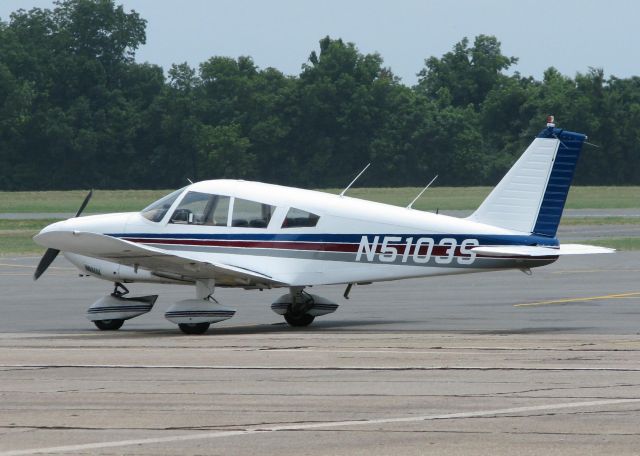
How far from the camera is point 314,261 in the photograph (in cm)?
1873

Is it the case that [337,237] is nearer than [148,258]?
No

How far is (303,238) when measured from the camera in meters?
18.7

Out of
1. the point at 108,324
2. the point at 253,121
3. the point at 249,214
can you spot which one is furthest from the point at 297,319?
the point at 253,121

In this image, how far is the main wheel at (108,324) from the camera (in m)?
19.5

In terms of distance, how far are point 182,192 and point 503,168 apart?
79.0m

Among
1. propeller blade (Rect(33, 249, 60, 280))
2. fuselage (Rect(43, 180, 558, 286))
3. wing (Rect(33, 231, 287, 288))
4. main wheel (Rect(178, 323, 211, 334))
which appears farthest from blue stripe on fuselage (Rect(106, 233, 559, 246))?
propeller blade (Rect(33, 249, 60, 280))

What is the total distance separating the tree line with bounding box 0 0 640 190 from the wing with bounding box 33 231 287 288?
75.6 m

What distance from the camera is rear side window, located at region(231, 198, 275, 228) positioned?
18922 mm

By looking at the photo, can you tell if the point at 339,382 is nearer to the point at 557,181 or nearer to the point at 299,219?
the point at 299,219

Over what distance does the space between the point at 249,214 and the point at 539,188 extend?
401cm

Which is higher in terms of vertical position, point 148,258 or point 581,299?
point 581,299

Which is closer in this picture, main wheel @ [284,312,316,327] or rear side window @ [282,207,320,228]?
rear side window @ [282,207,320,228]

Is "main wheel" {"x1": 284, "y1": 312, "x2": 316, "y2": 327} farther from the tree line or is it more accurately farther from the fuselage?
the tree line

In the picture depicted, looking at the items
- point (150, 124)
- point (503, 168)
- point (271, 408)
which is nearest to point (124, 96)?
point (150, 124)
